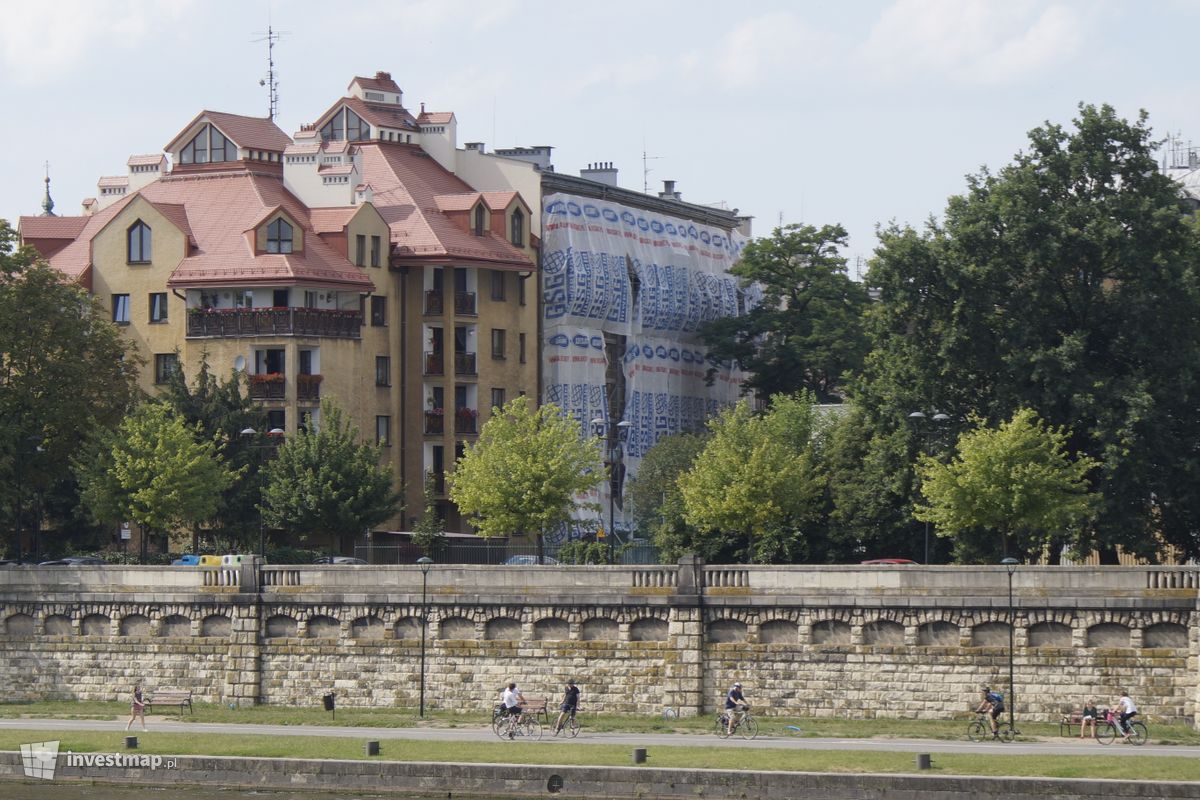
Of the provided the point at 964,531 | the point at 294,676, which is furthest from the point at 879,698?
the point at 294,676

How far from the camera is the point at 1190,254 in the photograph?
255 feet

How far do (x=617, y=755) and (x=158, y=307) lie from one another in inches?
2010

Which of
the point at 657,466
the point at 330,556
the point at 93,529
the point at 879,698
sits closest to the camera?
the point at 879,698

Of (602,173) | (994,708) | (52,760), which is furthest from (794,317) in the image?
(52,760)

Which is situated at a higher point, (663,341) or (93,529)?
(663,341)

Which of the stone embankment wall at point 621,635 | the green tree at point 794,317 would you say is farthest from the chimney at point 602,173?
the stone embankment wall at point 621,635

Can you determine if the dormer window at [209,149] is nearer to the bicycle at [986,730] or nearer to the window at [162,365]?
the window at [162,365]

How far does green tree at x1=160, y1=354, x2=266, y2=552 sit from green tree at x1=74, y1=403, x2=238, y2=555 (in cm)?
351

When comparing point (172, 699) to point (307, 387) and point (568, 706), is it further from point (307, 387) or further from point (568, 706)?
point (307, 387)

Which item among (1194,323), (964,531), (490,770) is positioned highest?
(1194,323)

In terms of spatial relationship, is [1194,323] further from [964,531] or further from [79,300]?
[79,300]

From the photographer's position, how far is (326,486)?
292 feet

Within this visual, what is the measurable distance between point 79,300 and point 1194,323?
42452mm

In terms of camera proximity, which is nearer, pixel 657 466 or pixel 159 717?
pixel 159 717
